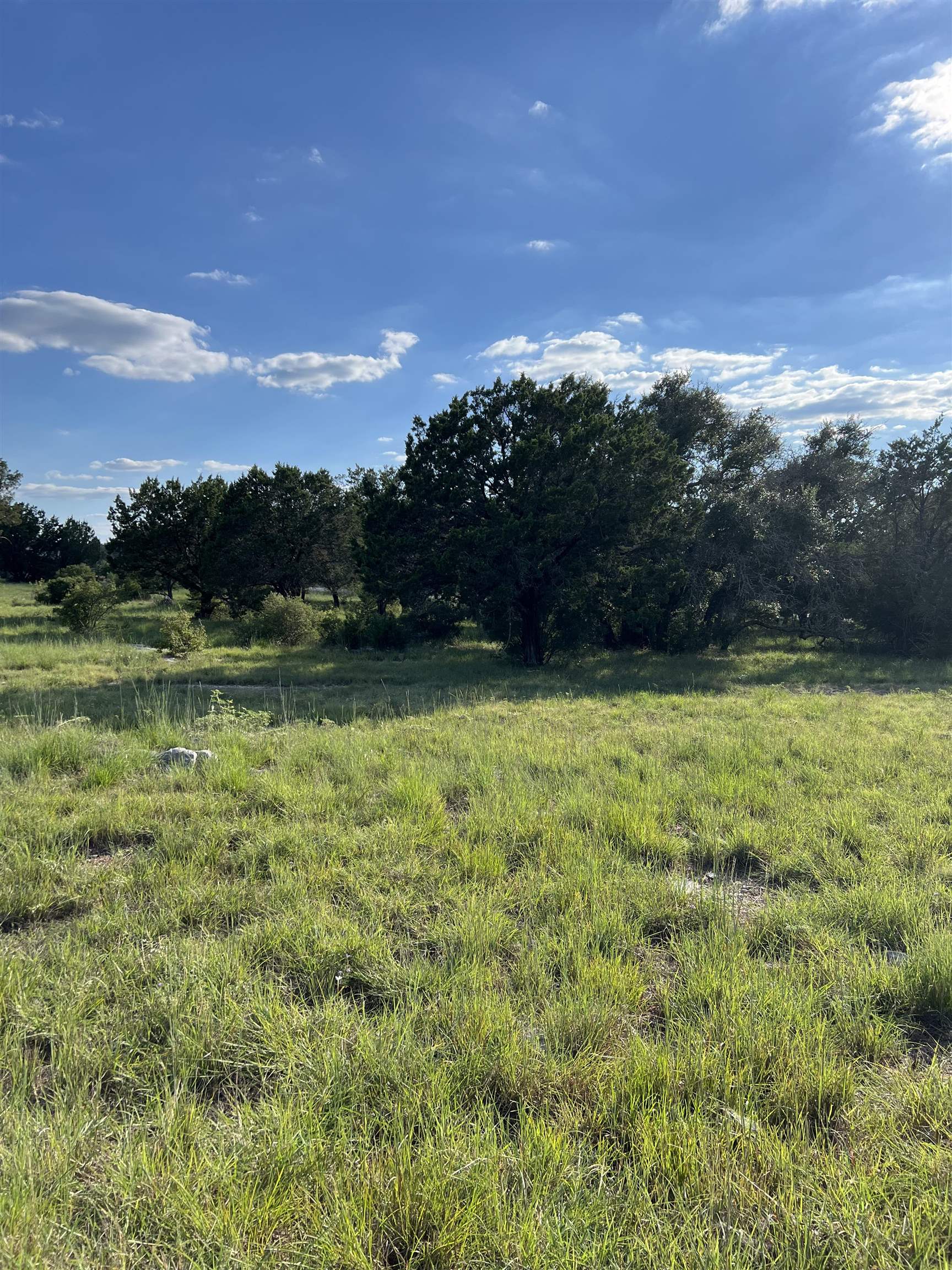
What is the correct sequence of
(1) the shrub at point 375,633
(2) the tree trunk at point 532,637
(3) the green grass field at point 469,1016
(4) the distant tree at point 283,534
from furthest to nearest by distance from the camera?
(4) the distant tree at point 283,534 < (1) the shrub at point 375,633 < (2) the tree trunk at point 532,637 < (3) the green grass field at point 469,1016

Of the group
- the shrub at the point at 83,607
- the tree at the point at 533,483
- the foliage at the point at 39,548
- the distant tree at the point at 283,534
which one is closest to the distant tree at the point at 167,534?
the distant tree at the point at 283,534

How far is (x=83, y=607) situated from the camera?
773 inches

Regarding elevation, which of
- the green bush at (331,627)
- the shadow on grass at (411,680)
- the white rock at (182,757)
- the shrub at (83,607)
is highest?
the shrub at (83,607)

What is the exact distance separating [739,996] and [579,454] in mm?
15410

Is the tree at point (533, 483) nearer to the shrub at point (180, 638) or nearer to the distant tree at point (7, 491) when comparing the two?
the shrub at point (180, 638)

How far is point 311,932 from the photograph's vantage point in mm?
2871

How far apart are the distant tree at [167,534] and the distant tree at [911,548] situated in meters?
28.6

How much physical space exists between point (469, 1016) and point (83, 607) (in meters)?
21.9

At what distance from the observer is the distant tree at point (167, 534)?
29.9 m

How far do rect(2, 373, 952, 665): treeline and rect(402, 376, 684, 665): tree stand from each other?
0.05 meters

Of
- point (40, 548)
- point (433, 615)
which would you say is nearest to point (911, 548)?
point (433, 615)

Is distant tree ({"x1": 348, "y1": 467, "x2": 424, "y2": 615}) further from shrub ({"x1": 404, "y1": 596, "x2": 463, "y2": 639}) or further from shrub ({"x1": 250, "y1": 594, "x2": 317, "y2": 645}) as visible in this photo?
shrub ({"x1": 250, "y1": 594, "x2": 317, "y2": 645})

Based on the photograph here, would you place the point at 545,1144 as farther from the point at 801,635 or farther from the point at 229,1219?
the point at 801,635

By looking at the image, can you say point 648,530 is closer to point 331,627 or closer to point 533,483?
point 533,483
